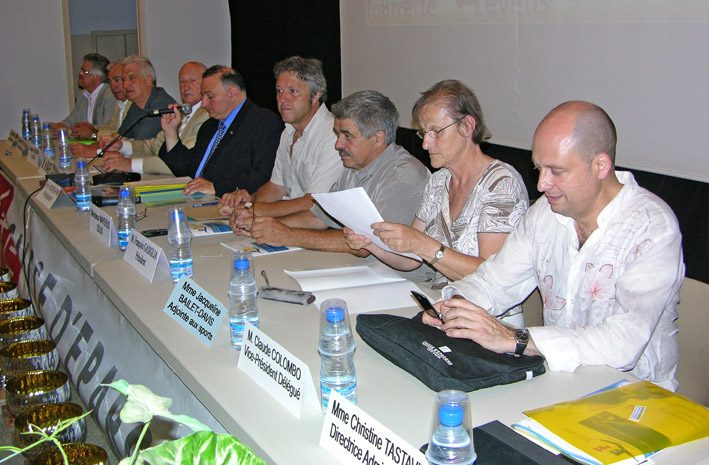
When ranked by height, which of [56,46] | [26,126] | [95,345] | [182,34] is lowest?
[95,345]

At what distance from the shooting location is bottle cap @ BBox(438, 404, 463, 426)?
33.8 inches

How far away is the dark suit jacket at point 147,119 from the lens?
181 inches

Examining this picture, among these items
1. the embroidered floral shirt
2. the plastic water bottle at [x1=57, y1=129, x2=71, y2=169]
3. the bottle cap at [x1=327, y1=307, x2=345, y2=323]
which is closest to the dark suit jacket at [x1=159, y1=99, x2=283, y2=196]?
the plastic water bottle at [x1=57, y1=129, x2=71, y2=169]

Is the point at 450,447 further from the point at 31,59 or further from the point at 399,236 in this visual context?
the point at 31,59

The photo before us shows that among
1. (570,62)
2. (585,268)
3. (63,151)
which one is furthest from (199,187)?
(585,268)

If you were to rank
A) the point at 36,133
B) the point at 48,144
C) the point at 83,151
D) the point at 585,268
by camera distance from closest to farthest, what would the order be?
the point at 585,268
the point at 83,151
the point at 48,144
the point at 36,133

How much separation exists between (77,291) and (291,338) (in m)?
1.34

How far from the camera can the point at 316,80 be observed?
3.12 meters

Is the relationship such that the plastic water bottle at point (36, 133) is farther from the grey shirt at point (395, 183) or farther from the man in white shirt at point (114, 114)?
the grey shirt at point (395, 183)

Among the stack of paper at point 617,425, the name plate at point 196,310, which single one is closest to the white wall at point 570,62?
the stack of paper at point 617,425

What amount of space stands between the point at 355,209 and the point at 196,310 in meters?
0.58

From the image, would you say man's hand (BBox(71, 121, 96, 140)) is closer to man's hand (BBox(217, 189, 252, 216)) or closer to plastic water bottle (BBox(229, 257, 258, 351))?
man's hand (BBox(217, 189, 252, 216))

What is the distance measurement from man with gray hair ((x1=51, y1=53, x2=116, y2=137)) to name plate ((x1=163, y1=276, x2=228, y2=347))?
446 cm

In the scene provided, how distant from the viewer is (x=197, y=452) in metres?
0.60
